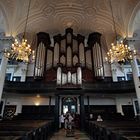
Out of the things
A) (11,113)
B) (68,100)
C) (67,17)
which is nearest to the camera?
(67,17)

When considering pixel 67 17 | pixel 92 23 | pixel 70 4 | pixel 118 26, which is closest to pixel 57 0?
pixel 70 4

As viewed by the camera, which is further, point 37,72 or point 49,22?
point 49,22

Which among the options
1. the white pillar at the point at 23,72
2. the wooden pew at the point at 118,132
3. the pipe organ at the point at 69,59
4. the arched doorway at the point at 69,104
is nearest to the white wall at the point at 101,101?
the arched doorway at the point at 69,104

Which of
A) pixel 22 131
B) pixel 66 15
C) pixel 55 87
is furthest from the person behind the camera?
pixel 66 15

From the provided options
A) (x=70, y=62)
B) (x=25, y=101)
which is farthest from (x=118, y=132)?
(x=25, y=101)

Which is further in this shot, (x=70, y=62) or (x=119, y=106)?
(x=119, y=106)

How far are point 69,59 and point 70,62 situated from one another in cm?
40

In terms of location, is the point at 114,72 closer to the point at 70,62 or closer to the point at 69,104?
the point at 70,62

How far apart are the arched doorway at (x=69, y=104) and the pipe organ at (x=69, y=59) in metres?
3.66

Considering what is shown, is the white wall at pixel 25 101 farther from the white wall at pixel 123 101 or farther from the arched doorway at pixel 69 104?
the white wall at pixel 123 101

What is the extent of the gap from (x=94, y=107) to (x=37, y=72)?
7956 mm

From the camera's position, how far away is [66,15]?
14.0 m

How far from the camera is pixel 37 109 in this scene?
15711 millimetres

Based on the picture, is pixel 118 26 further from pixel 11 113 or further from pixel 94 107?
pixel 11 113
